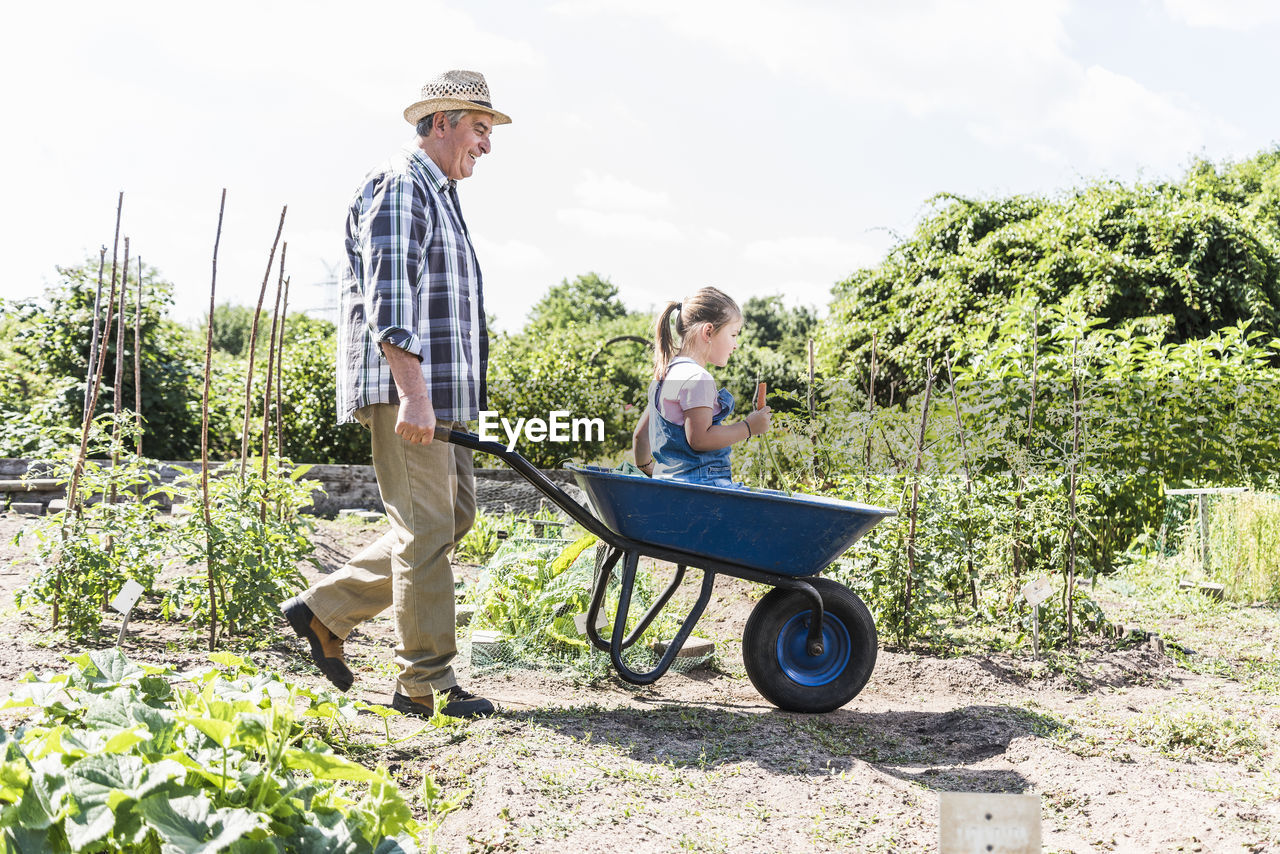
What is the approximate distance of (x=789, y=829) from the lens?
1.77 metres

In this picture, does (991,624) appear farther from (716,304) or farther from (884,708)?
(716,304)

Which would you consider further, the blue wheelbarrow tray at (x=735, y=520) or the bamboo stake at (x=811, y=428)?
the bamboo stake at (x=811, y=428)

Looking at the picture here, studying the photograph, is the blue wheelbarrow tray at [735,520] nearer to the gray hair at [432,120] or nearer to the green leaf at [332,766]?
the gray hair at [432,120]

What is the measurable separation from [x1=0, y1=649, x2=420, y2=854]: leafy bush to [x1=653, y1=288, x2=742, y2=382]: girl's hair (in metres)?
1.55

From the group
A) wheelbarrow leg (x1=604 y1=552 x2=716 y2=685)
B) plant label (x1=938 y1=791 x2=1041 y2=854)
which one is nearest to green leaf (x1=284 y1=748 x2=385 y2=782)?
plant label (x1=938 y1=791 x2=1041 y2=854)

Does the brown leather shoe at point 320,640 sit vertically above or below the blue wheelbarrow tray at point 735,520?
below

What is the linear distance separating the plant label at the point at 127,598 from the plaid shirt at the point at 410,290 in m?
0.74

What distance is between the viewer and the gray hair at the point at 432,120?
2.50m

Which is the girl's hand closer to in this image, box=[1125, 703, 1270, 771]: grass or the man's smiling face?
the man's smiling face

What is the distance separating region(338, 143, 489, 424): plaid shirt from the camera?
232 cm

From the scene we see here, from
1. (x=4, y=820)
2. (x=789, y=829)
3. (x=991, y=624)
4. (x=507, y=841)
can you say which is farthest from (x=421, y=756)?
(x=991, y=624)

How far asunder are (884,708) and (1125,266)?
703 centimetres

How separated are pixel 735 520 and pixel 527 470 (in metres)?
0.54

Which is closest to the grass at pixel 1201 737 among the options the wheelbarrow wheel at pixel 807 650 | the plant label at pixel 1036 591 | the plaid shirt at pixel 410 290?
the plant label at pixel 1036 591
